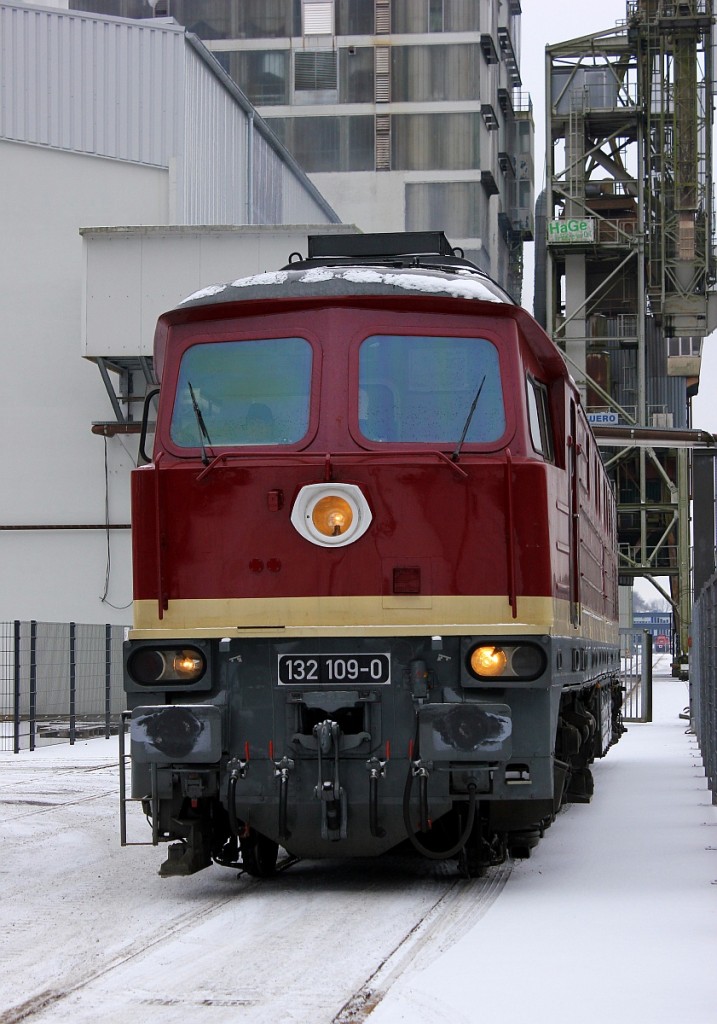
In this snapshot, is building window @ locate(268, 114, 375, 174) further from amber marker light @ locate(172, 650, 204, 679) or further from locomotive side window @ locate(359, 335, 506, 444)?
amber marker light @ locate(172, 650, 204, 679)

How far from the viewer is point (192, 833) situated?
8.48m

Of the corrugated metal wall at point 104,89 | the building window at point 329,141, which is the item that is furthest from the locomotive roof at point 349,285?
the building window at point 329,141

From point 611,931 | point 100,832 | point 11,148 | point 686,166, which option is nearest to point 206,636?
point 611,931

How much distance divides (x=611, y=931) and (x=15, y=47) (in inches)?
881

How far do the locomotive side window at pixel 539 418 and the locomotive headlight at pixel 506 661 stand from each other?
1205mm

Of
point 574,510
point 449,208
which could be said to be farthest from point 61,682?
point 449,208

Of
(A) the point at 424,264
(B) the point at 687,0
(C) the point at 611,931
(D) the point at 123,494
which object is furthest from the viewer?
(B) the point at 687,0

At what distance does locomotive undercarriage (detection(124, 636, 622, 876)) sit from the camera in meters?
7.94

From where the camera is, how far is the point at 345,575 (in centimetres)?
814

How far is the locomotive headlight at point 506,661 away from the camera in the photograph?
8.03 m

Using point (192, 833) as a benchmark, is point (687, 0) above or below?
above

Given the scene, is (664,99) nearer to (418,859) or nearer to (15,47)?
(15,47)

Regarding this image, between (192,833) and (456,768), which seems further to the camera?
(192,833)

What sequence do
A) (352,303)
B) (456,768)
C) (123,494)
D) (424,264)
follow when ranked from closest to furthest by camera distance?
(456,768), (352,303), (424,264), (123,494)
